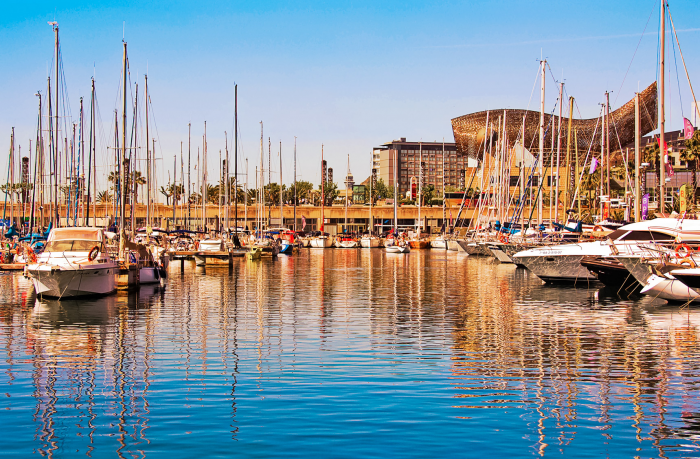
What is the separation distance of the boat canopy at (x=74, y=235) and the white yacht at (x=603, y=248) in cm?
2093

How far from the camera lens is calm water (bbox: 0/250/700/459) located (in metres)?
11.2

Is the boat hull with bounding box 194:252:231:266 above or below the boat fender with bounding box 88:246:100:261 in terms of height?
below

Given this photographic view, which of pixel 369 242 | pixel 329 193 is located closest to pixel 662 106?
pixel 369 242

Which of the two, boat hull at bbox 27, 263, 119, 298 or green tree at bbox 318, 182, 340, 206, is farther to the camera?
green tree at bbox 318, 182, 340, 206

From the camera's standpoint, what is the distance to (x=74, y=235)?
31.9 m

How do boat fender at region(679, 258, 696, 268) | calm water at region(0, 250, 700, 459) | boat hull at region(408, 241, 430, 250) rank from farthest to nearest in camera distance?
boat hull at region(408, 241, 430, 250) → boat fender at region(679, 258, 696, 268) → calm water at region(0, 250, 700, 459)

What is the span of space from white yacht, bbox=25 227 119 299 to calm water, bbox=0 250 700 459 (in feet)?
→ 3.39

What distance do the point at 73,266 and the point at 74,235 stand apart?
2.52 meters

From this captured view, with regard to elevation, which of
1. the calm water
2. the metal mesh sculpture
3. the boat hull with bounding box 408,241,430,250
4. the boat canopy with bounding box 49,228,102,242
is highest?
the metal mesh sculpture

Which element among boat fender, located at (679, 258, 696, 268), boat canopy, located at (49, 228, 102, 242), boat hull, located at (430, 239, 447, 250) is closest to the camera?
boat fender, located at (679, 258, 696, 268)

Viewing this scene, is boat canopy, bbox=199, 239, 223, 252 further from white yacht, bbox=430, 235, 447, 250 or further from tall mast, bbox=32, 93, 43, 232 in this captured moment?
white yacht, bbox=430, 235, 447, 250

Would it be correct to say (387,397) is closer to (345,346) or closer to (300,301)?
(345,346)

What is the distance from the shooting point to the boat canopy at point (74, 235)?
31.8 m

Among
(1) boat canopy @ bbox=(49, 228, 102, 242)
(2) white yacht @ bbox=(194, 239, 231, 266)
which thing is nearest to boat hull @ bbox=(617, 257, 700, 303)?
(1) boat canopy @ bbox=(49, 228, 102, 242)
